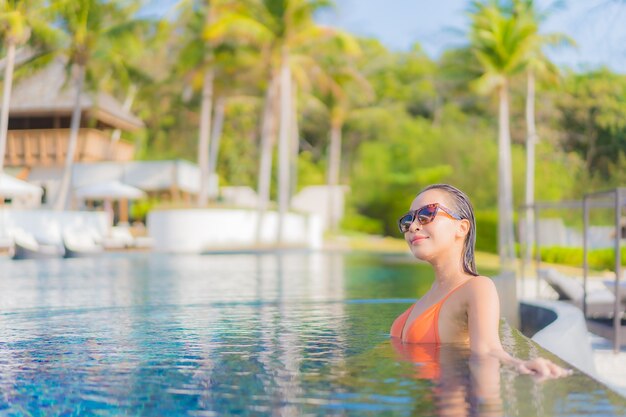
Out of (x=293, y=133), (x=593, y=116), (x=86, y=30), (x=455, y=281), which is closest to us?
(x=455, y=281)

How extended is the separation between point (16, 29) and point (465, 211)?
2978cm

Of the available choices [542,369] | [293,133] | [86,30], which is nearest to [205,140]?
[86,30]

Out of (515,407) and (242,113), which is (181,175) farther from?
(515,407)

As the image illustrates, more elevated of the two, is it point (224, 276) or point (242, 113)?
point (242, 113)

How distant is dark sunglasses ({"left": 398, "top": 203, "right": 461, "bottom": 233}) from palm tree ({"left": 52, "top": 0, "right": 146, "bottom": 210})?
31.5 m

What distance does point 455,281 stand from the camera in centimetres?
413

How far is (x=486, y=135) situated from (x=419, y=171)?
405 cm

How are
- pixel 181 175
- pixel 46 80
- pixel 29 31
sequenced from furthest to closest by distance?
pixel 46 80 → pixel 181 175 → pixel 29 31

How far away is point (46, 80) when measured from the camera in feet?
137

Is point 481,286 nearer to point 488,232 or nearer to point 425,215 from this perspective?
point 425,215

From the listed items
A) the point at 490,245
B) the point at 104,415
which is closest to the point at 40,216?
the point at 490,245

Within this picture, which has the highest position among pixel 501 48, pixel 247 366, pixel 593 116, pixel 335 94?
pixel 501 48

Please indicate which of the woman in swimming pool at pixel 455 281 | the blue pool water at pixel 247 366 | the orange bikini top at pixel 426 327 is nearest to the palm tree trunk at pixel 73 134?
the blue pool water at pixel 247 366

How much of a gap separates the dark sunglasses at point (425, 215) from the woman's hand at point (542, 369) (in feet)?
2.45
